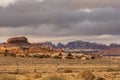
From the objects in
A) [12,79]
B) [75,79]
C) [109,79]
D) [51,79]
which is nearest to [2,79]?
[12,79]

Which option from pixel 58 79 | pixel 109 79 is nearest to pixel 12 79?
pixel 58 79

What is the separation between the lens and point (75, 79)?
47344 mm

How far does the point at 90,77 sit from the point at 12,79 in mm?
11886

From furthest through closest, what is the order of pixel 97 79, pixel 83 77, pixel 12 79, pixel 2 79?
pixel 83 77 < pixel 97 79 < pixel 12 79 < pixel 2 79

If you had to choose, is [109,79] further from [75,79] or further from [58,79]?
[58,79]

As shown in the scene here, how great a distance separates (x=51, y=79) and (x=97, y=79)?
30.5 feet

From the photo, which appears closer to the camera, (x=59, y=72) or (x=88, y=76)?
(x=88, y=76)

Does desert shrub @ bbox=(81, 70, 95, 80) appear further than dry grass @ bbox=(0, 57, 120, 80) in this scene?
No

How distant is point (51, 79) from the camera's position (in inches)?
1507

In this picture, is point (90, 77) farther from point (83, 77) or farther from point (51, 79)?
point (51, 79)

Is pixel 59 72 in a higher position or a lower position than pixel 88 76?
lower

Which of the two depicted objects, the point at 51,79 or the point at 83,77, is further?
the point at 83,77

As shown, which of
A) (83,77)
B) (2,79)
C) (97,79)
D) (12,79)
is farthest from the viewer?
(83,77)

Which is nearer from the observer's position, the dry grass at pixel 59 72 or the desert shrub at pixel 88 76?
the desert shrub at pixel 88 76
